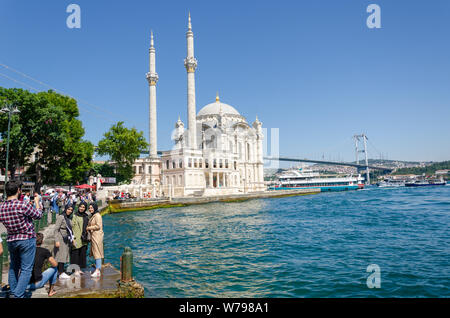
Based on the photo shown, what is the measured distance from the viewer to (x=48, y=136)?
28.9 metres

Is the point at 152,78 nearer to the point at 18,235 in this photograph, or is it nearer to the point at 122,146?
the point at 122,146

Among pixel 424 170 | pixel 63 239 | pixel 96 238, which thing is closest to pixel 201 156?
pixel 96 238

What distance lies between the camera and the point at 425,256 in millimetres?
9859

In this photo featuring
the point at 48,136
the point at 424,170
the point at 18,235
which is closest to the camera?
the point at 18,235

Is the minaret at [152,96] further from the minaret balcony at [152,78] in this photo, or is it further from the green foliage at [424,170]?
the green foliage at [424,170]

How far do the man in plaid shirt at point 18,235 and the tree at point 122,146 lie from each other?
3424 centimetres

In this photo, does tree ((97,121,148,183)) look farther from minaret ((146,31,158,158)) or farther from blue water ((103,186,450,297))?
blue water ((103,186,450,297))

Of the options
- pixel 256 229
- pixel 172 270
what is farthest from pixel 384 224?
pixel 172 270

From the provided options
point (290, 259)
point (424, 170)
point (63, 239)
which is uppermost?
point (63, 239)

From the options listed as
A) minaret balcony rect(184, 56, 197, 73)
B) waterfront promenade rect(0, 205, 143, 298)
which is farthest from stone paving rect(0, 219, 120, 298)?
minaret balcony rect(184, 56, 197, 73)

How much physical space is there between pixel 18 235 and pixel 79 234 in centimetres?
231
